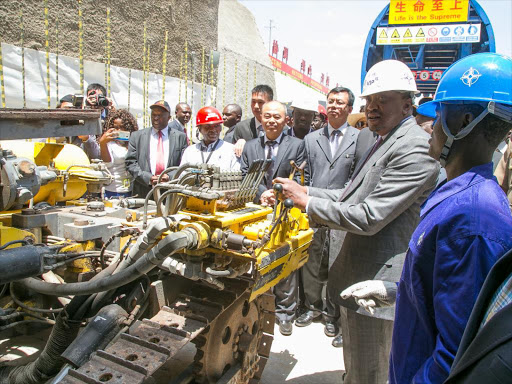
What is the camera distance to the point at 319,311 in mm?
4801

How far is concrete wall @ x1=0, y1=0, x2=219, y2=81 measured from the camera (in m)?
8.60

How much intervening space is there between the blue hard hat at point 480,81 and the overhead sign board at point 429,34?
9.49 m

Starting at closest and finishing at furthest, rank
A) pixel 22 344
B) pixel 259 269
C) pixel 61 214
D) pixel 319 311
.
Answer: pixel 259 269
pixel 61 214
pixel 22 344
pixel 319 311

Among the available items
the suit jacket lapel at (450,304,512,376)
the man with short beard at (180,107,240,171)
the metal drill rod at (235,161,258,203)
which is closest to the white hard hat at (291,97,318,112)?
the man with short beard at (180,107,240,171)

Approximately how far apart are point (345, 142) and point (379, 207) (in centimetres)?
247

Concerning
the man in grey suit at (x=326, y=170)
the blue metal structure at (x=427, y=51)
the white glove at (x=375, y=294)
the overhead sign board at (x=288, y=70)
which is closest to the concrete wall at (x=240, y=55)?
the blue metal structure at (x=427, y=51)

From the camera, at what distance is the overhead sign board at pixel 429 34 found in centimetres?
962

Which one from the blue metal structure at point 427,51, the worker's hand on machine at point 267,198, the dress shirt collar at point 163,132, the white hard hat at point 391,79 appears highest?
the blue metal structure at point 427,51

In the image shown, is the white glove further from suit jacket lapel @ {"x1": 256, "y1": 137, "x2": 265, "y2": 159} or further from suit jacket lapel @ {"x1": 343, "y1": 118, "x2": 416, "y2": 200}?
suit jacket lapel @ {"x1": 256, "y1": 137, "x2": 265, "y2": 159}

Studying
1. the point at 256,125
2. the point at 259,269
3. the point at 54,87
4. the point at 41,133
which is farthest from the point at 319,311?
the point at 54,87

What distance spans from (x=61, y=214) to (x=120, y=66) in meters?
8.11

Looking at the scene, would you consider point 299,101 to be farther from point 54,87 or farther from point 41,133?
point 54,87

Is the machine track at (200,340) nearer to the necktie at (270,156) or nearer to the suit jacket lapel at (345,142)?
the necktie at (270,156)

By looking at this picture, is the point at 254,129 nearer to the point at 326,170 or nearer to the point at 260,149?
the point at 260,149
